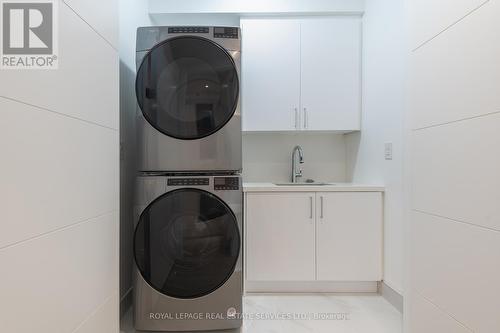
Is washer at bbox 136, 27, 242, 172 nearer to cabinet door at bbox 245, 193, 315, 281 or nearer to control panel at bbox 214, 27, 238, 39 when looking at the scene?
control panel at bbox 214, 27, 238, 39

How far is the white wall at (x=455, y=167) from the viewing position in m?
0.79

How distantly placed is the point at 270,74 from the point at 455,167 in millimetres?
1730

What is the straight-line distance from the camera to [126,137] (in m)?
1.90

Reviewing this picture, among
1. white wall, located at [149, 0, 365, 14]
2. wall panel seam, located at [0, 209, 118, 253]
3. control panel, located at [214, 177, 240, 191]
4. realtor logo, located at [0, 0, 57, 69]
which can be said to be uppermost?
white wall, located at [149, 0, 365, 14]

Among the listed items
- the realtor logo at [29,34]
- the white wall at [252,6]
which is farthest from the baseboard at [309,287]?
the white wall at [252,6]

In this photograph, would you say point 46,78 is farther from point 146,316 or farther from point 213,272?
point 146,316

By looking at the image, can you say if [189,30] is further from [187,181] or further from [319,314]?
[319,314]

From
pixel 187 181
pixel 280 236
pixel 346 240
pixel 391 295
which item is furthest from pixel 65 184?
pixel 391 295

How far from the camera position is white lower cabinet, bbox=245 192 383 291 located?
6.85 ft

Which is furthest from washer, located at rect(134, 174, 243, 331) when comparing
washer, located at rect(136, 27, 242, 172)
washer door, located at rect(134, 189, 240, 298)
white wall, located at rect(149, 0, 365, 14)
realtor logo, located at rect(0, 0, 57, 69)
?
white wall, located at rect(149, 0, 365, 14)

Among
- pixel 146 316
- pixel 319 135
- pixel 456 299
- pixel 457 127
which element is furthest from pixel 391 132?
pixel 146 316

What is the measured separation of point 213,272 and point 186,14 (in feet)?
6.59

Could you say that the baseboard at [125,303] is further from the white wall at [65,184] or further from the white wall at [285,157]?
the white wall at [285,157]

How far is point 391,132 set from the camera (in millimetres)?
1989
